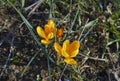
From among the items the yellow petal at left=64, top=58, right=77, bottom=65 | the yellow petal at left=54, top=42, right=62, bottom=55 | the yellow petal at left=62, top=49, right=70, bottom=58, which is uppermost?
the yellow petal at left=54, top=42, right=62, bottom=55

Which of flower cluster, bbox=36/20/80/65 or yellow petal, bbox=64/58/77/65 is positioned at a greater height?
flower cluster, bbox=36/20/80/65

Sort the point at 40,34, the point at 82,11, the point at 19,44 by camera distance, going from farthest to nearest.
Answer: the point at 82,11 < the point at 19,44 < the point at 40,34

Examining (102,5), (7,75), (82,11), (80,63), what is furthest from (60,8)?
(7,75)

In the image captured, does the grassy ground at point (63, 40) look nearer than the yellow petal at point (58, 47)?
No

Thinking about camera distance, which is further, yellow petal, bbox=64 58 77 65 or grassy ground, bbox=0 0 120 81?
grassy ground, bbox=0 0 120 81

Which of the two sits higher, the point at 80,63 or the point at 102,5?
the point at 102,5

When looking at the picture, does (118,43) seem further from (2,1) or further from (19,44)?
(2,1)
